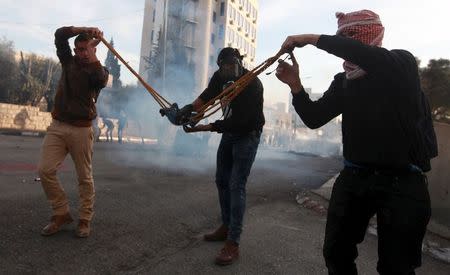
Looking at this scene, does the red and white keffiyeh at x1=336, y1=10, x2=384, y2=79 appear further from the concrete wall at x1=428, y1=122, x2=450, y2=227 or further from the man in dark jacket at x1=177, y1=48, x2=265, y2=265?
the concrete wall at x1=428, y1=122, x2=450, y2=227

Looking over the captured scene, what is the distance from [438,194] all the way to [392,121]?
3.99 metres

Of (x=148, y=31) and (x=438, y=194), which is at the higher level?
(x=148, y=31)

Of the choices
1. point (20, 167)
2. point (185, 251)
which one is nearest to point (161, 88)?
point (20, 167)

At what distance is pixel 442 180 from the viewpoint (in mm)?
5543

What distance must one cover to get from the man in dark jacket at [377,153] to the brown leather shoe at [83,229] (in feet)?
7.26

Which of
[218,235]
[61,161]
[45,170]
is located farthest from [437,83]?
[45,170]

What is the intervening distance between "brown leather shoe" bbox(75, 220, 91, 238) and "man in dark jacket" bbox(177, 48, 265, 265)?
1.19 meters

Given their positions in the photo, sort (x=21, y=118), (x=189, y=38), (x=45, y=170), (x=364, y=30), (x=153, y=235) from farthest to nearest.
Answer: (x=189, y=38) → (x=21, y=118) → (x=153, y=235) → (x=45, y=170) → (x=364, y=30)

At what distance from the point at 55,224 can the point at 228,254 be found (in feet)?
5.09

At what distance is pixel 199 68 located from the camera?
152 ft

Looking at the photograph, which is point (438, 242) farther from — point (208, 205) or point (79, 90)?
point (79, 90)

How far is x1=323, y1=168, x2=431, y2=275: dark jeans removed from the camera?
7.02ft

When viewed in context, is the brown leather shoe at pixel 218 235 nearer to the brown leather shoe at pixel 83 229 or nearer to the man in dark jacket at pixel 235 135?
the man in dark jacket at pixel 235 135

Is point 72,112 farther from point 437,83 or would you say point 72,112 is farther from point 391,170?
point 437,83
